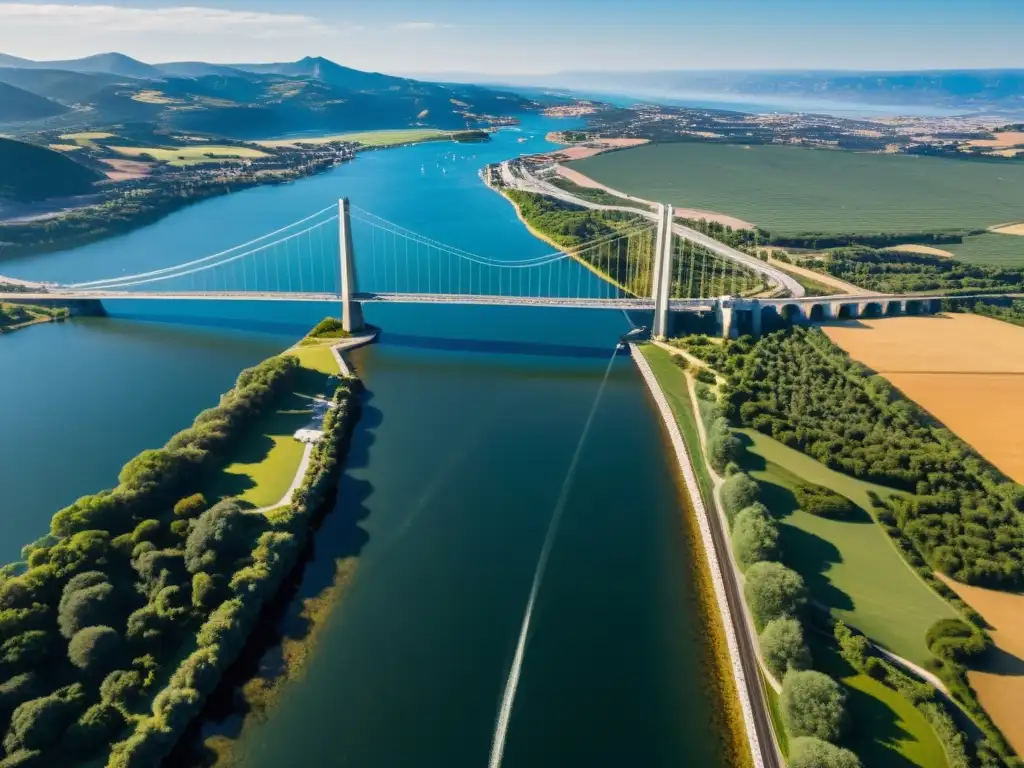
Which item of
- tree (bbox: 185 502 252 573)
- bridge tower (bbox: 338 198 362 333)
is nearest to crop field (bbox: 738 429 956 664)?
tree (bbox: 185 502 252 573)

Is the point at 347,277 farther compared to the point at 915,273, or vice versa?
the point at 915,273

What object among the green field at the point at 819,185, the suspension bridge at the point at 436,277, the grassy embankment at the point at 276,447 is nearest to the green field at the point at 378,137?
the green field at the point at 819,185

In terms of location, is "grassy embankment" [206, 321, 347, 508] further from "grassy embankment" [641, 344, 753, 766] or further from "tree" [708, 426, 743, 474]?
"tree" [708, 426, 743, 474]

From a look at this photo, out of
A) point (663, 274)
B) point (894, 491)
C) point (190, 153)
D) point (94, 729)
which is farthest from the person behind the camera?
point (190, 153)

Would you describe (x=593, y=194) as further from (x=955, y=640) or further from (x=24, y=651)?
(x=24, y=651)

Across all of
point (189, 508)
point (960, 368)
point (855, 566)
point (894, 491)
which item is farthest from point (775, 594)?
point (960, 368)

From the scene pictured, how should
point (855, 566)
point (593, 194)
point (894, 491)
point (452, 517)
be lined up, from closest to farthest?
point (855, 566) → point (452, 517) → point (894, 491) → point (593, 194)

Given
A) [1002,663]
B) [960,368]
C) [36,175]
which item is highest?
[36,175]
